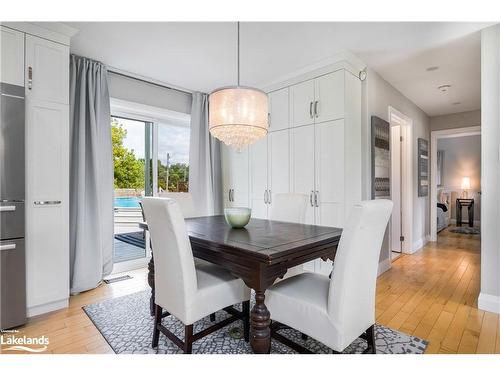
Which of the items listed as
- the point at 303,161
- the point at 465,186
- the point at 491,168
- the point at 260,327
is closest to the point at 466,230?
the point at 465,186

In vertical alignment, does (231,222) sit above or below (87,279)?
above

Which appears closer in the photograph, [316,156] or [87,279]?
[87,279]

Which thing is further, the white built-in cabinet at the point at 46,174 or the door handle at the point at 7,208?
the white built-in cabinet at the point at 46,174

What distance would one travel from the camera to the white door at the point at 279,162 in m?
3.48

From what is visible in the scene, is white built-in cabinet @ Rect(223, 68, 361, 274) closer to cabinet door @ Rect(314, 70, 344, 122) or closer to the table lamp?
cabinet door @ Rect(314, 70, 344, 122)

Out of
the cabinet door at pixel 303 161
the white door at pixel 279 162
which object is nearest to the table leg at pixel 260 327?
the cabinet door at pixel 303 161

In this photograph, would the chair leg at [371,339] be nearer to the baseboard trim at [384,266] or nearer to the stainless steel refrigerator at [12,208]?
the baseboard trim at [384,266]

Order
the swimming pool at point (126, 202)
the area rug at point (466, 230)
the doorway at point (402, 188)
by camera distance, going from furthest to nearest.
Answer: the area rug at point (466, 230)
the doorway at point (402, 188)
the swimming pool at point (126, 202)

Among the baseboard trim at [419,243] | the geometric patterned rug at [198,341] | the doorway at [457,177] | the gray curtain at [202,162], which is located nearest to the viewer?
the geometric patterned rug at [198,341]

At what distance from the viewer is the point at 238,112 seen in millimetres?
2158
